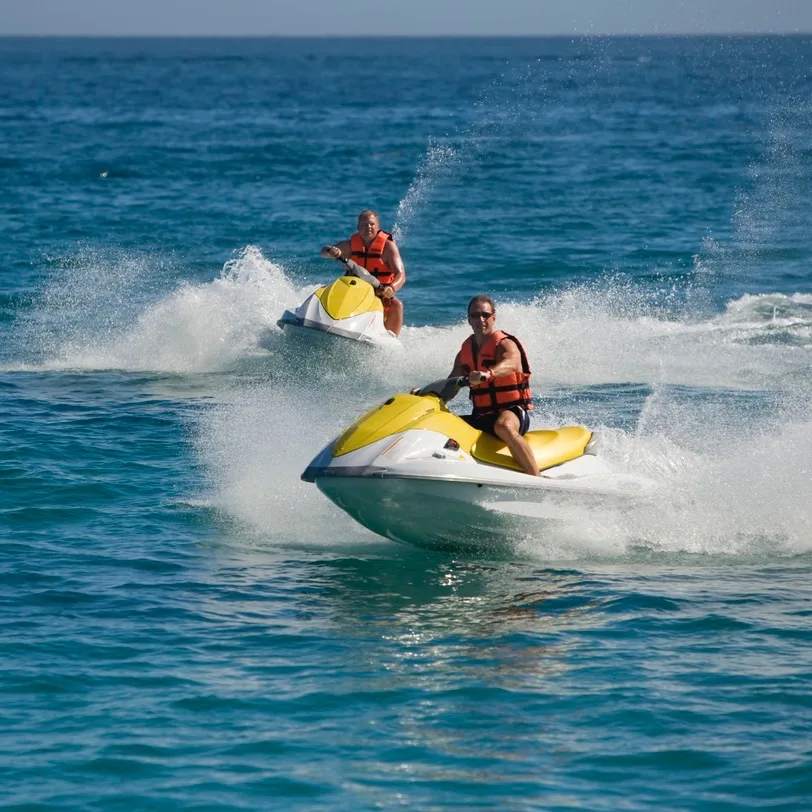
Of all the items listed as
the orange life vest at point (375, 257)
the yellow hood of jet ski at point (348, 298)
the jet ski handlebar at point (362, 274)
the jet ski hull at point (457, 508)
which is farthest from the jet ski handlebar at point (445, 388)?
the orange life vest at point (375, 257)

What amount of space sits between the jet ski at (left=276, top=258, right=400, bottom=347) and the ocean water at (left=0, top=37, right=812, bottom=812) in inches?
15.1

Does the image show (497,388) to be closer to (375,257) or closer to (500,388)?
(500,388)

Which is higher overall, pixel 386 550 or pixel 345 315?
pixel 345 315

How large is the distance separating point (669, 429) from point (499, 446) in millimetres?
3866

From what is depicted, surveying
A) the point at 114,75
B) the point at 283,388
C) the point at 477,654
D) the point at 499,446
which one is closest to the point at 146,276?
the point at 283,388

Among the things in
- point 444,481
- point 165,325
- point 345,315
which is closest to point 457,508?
point 444,481

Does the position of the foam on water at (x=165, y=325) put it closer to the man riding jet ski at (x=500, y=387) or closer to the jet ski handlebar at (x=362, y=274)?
the jet ski handlebar at (x=362, y=274)

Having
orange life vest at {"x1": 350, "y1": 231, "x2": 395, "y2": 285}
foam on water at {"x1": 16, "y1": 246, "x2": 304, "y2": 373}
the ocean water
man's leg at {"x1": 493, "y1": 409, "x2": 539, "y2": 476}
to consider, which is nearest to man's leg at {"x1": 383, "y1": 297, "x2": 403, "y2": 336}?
orange life vest at {"x1": 350, "y1": 231, "x2": 395, "y2": 285}

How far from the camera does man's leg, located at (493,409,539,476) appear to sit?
9.08m

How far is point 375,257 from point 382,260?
0.27ft

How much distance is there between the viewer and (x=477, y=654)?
7.82 meters

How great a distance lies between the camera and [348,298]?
48.5ft

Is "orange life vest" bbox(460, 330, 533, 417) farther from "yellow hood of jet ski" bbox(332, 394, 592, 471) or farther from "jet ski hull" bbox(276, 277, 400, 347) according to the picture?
"jet ski hull" bbox(276, 277, 400, 347)

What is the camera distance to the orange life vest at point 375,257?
15219 mm
